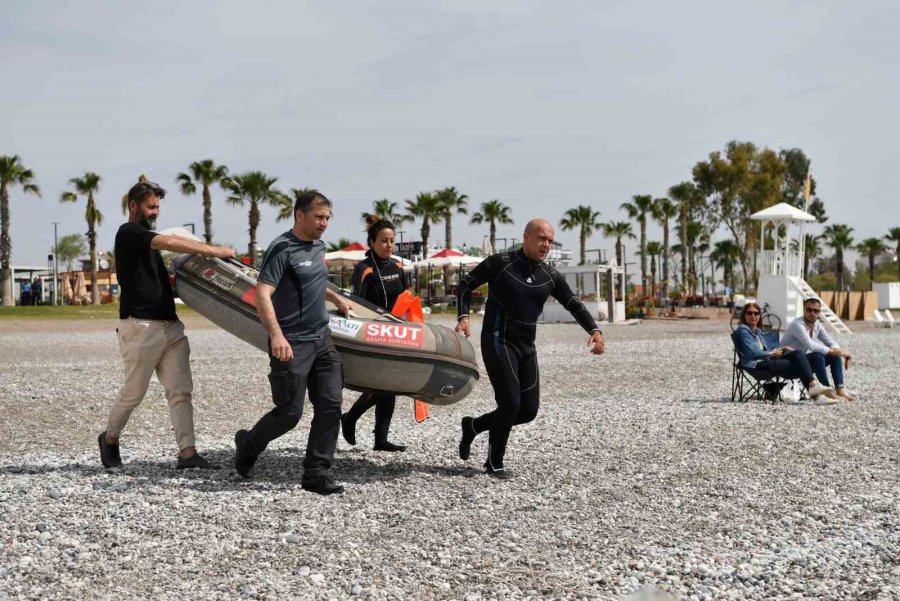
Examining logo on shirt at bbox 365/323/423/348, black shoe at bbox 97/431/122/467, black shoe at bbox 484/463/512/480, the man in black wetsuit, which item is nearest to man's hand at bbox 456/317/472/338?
the man in black wetsuit

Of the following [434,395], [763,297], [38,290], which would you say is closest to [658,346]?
[763,297]

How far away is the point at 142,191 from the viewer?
18.6 ft

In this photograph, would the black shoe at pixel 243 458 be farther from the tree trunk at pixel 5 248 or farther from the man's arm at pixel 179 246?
the tree trunk at pixel 5 248

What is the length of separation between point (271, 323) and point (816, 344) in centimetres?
715

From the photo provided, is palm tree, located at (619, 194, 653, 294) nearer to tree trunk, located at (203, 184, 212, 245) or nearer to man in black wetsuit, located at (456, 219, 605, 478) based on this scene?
tree trunk, located at (203, 184, 212, 245)

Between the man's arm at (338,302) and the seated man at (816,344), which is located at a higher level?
the man's arm at (338,302)

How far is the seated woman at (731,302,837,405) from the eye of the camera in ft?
32.1

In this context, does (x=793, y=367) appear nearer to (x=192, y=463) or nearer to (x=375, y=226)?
(x=375, y=226)

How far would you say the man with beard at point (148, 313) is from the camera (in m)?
5.50

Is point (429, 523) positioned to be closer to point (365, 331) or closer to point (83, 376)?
point (365, 331)

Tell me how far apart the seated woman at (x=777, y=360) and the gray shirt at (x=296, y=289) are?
6.04m

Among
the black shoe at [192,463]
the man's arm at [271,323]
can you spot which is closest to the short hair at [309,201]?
the man's arm at [271,323]

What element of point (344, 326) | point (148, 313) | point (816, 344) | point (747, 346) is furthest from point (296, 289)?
point (816, 344)

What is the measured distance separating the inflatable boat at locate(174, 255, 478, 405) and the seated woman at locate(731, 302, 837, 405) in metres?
4.89
